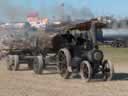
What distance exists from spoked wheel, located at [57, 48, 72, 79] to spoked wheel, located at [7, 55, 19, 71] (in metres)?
4.73

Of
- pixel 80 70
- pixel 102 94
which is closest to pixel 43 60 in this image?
pixel 80 70

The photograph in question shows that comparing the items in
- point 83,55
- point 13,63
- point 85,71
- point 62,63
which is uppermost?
point 83,55

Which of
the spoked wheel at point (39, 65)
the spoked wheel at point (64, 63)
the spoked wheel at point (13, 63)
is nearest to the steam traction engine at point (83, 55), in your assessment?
the spoked wheel at point (64, 63)

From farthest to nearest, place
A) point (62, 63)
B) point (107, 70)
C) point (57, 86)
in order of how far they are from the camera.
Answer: point (62, 63)
point (107, 70)
point (57, 86)

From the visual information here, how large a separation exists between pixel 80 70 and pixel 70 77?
1.05m

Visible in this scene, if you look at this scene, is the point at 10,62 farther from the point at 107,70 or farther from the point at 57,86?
the point at 57,86

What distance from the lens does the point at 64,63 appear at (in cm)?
1916

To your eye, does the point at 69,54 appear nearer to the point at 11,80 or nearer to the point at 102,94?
the point at 11,80

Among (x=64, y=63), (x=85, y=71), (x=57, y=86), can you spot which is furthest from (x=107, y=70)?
(x=57, y=86)

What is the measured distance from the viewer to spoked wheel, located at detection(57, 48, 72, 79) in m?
18.7

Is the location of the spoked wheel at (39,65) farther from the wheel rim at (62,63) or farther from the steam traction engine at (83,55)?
the wheel rim at (62,63)

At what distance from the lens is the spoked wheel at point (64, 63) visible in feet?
61.2

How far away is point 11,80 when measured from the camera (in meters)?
18.5

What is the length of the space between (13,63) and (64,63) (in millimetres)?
5588
